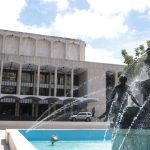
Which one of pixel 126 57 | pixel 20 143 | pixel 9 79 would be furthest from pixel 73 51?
pixel 20 143

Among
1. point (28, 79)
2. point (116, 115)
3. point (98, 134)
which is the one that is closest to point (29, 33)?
point (28, 79)

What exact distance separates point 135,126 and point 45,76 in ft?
160

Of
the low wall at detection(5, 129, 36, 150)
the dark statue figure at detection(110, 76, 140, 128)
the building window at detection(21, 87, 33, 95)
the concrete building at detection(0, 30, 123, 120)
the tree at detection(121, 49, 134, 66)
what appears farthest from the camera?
the building window at detection(21, 87, 33, 95)

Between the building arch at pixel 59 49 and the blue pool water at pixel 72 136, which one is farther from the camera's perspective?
the building arch at pixel 59 49

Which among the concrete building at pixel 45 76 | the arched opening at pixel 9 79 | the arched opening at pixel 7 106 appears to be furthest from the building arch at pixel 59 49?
the arched opening at pixel 7 106

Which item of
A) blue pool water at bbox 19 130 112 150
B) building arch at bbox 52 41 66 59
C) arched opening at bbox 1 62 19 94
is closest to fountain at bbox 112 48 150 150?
blue pool water at bbox 19 130 112 150

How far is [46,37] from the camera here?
59281 millimetres

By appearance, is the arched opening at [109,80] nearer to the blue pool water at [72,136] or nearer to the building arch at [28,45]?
the building arch at [28,45]

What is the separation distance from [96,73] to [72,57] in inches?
312

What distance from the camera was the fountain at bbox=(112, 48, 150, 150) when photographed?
800 cm

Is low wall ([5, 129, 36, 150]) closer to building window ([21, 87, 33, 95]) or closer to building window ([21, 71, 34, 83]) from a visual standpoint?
building window ([21, 87, 33, 95])

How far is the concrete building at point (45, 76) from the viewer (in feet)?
167

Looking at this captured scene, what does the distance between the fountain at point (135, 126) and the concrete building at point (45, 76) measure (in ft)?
129

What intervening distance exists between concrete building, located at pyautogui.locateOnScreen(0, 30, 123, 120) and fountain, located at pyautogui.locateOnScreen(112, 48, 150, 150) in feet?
129
